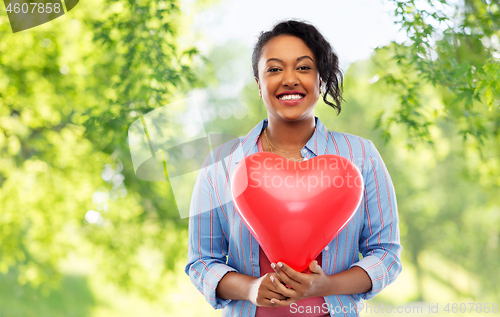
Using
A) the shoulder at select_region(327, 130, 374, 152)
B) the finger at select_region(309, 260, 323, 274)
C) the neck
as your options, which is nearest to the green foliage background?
the shoulder at select_region(327, 130, 374, 152)

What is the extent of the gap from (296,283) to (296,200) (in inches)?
7.2

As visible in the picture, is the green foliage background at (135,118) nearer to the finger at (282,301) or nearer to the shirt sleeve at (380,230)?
the shirt sleeve at (380,230)

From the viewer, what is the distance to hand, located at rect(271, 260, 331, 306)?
2.68ft

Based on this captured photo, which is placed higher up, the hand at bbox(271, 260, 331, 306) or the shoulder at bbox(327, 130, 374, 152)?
the shoulder at bbox(327, 130, 374, 152)

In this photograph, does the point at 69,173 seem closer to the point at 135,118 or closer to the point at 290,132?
the point at 135,118

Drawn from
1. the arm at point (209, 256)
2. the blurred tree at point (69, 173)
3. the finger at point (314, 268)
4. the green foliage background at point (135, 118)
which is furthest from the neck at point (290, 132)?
the blurred tree at point (69, 173)

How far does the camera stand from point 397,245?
980 millimetres

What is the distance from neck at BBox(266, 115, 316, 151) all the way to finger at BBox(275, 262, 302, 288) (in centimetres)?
38

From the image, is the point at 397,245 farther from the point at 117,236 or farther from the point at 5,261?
the point at 5,261

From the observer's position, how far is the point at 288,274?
0.82 m

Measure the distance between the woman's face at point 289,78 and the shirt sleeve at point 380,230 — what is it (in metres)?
0.25

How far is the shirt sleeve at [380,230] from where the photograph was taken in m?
0.95

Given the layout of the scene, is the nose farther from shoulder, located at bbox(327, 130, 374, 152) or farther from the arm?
the arm

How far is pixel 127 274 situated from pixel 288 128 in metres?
3.32
